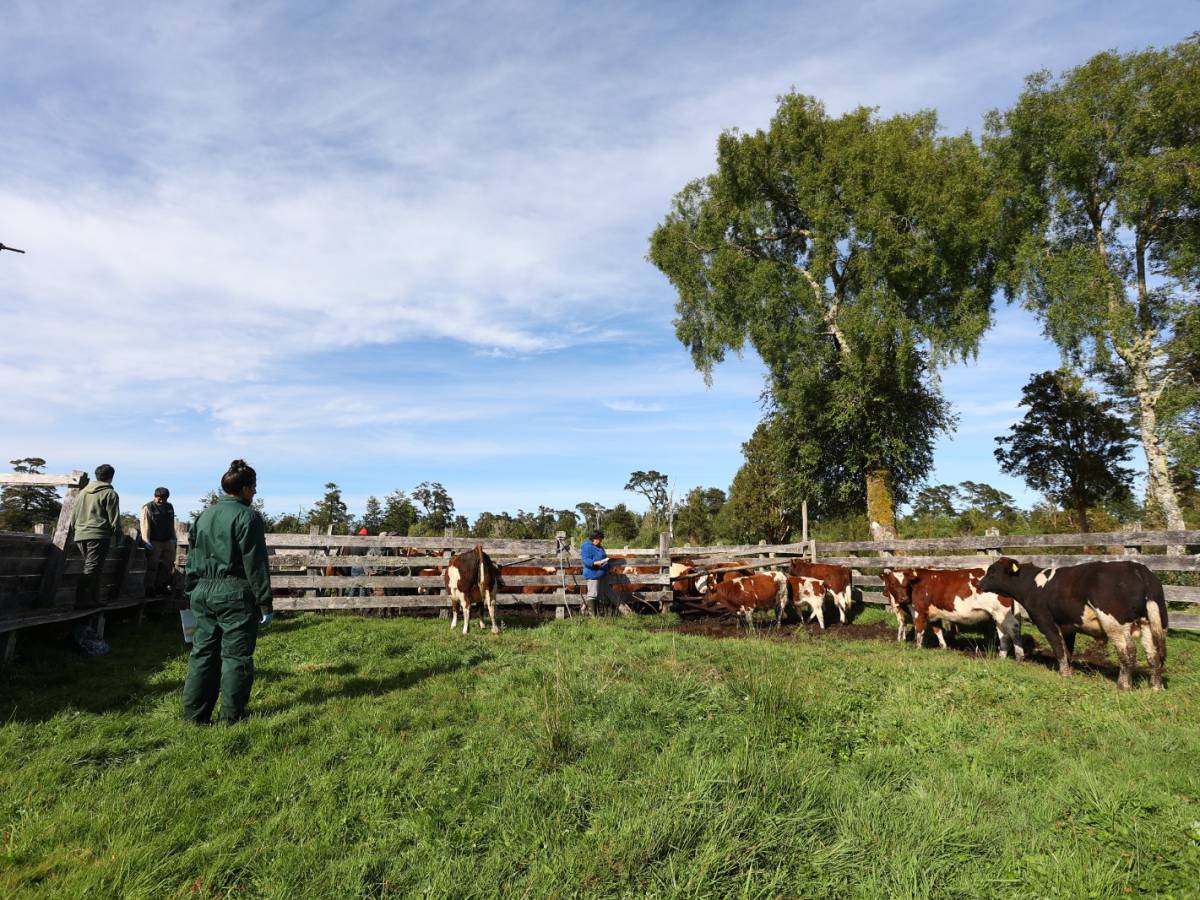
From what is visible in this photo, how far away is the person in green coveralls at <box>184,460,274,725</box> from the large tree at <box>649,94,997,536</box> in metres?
18.4

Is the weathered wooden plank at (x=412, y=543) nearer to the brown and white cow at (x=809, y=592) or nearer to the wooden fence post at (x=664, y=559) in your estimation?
the wooden fence post at (x=664, y=559)

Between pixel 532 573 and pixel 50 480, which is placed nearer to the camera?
pixel 50 480

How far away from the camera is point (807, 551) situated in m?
16.0

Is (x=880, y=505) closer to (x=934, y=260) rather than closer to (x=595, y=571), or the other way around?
(x=934, y=260)

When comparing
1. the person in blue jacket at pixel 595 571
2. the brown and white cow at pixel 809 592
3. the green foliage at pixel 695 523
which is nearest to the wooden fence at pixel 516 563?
the person in blue jacket at pixel 595 571

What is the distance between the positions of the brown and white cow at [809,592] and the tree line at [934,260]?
766 cm

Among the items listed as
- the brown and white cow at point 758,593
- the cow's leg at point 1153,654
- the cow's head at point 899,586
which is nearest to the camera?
the cow's leg at point 1153,654

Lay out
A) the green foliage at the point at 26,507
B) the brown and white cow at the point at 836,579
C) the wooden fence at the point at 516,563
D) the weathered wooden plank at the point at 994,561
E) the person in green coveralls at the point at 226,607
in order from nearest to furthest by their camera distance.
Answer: the person in green coveralls at the point at 226,607 → the weathered wooden plank at the point at 994,561 → the wooden fence at the point at 516,563 → the brown and white cow at the point at 836,579 → the green foliage at the point at 26,507

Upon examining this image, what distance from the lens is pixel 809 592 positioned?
41.5ft

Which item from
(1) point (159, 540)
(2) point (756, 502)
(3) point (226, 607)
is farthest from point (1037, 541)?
(2) point (756, 502)

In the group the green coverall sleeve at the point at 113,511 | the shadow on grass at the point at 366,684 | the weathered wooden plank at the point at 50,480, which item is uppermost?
the weathered wooden plank at the point at 50,480

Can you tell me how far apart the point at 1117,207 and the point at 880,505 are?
1103 cm

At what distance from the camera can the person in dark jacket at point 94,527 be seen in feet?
27.0

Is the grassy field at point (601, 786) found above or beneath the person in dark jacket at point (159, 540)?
beneath
